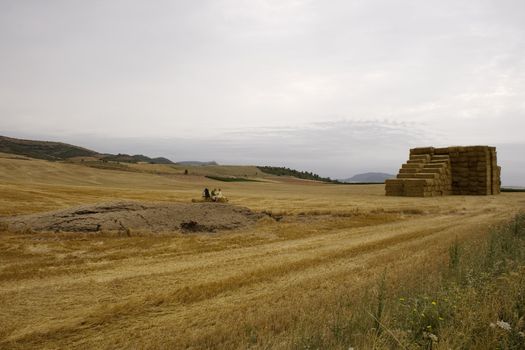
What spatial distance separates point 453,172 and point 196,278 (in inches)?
1009

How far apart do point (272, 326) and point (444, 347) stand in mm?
2036

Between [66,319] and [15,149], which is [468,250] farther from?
[15,149]

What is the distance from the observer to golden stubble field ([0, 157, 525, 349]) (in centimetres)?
476

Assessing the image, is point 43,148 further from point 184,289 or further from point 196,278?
point 184,289

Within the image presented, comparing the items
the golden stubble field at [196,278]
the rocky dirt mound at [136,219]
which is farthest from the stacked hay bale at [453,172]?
the rocky dirt mound at [136,219]

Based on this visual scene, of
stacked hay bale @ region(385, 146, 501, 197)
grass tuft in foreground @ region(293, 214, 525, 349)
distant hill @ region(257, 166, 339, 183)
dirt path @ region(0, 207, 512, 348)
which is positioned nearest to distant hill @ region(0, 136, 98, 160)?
distant hill @ region(257, 166, 339, 183)

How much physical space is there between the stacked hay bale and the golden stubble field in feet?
41.2

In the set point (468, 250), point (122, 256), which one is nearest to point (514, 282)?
point (468, 250)

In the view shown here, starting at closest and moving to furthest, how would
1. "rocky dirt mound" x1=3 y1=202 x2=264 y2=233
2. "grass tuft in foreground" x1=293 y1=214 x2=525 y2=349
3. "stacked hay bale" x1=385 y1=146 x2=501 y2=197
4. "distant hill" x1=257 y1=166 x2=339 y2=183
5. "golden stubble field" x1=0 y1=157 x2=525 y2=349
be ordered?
"grass tuft in foreground" x1=293 y1=214 x2=525 y2=349 < "golden stubble field" x1=0 y1=157 x2=525 y2=349 < "rocky dirt mound" x1=3 y1=202 x2=264 y2=233 < "stacked hay bale" x1=385 y1=146 x2=501 y2=197 < "distant hill" x1=257 y1=166 x2=339 y2=183

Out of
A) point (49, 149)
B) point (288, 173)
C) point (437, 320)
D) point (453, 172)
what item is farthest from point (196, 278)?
point (49, 149)

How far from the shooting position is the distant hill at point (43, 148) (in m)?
103

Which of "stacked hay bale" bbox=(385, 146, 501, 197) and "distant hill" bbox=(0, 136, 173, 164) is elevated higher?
"distant hill" bbox=(0, 136, 173, 164)

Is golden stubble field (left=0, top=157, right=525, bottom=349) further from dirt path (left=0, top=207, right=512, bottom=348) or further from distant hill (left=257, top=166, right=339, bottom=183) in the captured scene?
distant hill (left=257, top=166, right=339, bottom=183)

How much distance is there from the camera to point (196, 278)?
7.01 m
